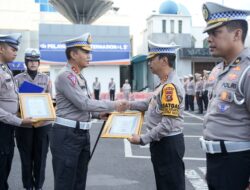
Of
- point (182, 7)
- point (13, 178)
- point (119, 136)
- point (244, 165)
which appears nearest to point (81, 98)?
point (119, 136)

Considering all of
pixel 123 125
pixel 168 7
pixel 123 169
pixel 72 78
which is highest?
pixel 168 7

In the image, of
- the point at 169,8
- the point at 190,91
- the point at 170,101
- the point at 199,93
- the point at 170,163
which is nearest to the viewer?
the point at 170,101

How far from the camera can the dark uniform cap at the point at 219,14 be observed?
2.90 metres

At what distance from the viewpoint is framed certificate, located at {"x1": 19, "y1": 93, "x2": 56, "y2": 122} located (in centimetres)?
463

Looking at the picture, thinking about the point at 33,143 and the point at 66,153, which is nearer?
the point at 66,153

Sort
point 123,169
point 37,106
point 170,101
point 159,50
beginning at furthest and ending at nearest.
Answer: point 123,169 → point 37,106 → point 159,50 → point 170,101

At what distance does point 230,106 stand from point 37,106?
2651 millimetres

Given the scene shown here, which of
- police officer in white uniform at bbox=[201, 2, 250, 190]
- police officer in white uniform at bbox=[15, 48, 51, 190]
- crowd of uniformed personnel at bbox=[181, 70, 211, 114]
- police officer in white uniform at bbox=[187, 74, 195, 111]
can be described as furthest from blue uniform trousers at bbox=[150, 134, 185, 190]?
police officer in white uniform at bbox=[187, 74, 195, 111]

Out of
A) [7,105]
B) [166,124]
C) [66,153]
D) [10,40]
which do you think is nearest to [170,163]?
[166,124]

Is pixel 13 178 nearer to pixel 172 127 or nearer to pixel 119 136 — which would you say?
pixel 119 136

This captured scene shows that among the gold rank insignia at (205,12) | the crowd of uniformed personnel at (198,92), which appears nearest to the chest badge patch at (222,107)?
the gold rank insignia at (205,12)

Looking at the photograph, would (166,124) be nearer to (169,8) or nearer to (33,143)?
(33,143)

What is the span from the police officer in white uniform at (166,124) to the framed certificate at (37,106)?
1161 mm

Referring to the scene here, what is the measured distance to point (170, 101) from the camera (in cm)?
389
